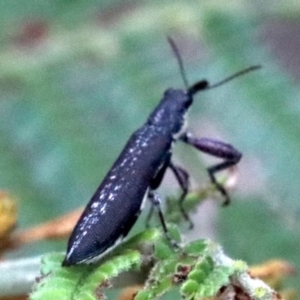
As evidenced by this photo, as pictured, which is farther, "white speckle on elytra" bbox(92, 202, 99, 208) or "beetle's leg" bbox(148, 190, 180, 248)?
"white speckle on elytra" bbox(92, 202, 99, 208)

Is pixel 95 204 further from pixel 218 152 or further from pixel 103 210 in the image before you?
pixel 218 152

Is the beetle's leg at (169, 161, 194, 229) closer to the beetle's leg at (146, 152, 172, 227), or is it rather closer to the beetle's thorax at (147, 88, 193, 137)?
the beetle's leg at (146, 152, 172, 227)

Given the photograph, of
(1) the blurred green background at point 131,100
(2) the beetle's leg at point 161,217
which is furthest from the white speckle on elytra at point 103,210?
(1) the blurred green background at point 131,100

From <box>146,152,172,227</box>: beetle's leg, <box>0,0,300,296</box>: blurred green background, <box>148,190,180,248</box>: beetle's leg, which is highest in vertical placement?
<box>0,0,300,296</box>: blurred green background

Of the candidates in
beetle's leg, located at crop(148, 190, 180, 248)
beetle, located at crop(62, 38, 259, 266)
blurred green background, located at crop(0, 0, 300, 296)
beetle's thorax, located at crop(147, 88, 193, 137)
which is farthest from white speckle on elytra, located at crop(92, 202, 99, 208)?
blurred green background, located at crop(0, 0, 300, 296)

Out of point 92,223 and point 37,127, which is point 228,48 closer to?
point 37,127

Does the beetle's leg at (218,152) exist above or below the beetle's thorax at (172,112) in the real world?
below

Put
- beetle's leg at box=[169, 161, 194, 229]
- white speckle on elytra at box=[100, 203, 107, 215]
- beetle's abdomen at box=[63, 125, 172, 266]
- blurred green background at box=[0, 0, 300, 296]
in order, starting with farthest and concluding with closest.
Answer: blurred green background at box=[0, 0, 300, 296]
beetle's leg at box=[169, 161, 194, 229]
white speckle on elytra at box=[100, 203, 107, 215]
beetle's abdomen at box=[63, 125, 172, 266]

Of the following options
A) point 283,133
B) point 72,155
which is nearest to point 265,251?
point 283,133

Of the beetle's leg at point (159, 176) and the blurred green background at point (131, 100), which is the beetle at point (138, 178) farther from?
the blurred green background at point (131, 100)
